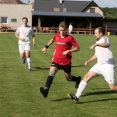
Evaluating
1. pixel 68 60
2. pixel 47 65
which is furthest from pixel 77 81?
pixel 47 65

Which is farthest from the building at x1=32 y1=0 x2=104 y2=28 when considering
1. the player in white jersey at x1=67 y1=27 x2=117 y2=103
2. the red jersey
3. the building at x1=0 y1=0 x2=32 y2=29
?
the player in white jersey at x1=67 y1=27 x2=117 y2=103

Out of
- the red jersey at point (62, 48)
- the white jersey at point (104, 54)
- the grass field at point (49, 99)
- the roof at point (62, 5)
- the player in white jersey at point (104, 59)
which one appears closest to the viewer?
the grass field at point (49, 99)

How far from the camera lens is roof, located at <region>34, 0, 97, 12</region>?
81188mm

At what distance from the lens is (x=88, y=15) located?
2749 inches

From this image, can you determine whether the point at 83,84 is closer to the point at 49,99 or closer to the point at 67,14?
the point at 49,99

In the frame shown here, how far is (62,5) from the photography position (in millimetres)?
83250

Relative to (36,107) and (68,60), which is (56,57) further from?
(36,107)

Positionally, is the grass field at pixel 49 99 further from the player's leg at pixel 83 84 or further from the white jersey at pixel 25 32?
the white jersey at pixel 25 32

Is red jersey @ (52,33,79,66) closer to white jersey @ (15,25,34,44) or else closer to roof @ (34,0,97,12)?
white jersey @ (15,25,34,44)

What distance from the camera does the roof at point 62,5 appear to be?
8119 centimetres

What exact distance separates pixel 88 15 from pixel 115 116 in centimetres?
6266

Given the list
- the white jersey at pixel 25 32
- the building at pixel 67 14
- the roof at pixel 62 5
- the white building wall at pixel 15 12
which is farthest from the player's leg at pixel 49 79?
the roof at pixel 62 5

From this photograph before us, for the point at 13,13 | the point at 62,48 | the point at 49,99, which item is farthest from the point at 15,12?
the point at 49,99

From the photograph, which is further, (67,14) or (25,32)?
(67,14)
